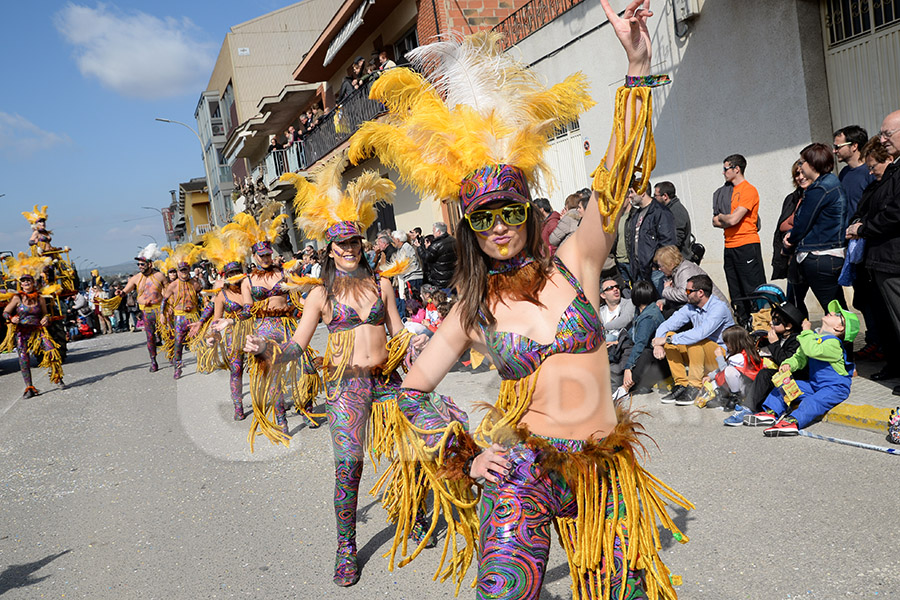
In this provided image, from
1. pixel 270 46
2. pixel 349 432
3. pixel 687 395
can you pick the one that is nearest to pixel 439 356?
pixel 349 432

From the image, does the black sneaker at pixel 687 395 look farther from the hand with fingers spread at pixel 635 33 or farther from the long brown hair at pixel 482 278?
the hand with fingers spread at pixel 635 33

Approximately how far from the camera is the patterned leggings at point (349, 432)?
12.6ft

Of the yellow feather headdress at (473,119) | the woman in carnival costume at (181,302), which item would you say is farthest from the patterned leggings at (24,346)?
the yellow feather headdress at (473,119)

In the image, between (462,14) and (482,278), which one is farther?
(462,14)

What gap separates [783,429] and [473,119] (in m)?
3.80

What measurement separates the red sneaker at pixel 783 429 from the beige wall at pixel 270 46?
1336 inches

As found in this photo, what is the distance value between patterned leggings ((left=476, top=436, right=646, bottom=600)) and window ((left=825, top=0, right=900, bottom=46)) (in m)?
7.59

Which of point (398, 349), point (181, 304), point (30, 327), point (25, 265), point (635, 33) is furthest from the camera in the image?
point (25, 265)

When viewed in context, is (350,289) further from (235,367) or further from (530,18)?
(530,18)

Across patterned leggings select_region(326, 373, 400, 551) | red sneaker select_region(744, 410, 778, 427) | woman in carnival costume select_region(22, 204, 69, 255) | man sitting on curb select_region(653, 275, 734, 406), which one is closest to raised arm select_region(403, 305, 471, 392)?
patterned leggings select_region(326, 373, 400, 551)

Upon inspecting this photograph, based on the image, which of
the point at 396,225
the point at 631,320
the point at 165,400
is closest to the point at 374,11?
the point at 396,225

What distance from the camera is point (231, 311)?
8805 millimetres

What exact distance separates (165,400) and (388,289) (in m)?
7.31

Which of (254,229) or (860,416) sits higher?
(254,229)
